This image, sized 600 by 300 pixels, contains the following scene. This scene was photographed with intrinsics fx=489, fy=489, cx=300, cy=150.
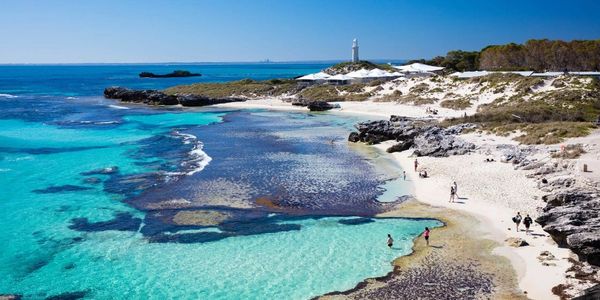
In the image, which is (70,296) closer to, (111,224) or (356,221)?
(111,224)

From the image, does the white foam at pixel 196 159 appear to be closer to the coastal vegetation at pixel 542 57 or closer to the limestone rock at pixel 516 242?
the limestone rock at pixel 516 242

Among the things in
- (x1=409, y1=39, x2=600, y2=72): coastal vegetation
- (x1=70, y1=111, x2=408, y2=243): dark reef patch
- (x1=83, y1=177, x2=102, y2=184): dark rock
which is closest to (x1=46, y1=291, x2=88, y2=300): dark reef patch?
(x1=70, y1=111, x2=408, y2=243): dark reef patch

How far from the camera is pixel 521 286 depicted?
17.2m

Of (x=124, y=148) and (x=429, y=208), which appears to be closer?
(x=429, y=208)

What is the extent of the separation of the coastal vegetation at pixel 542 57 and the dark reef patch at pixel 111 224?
232 ft

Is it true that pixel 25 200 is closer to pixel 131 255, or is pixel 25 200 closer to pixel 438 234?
pixel 131 255

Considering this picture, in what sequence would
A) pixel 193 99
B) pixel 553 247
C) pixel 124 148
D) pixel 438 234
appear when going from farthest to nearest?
pixel 193 99
pixel 124 148
pixel 438 234
pixel 553 247

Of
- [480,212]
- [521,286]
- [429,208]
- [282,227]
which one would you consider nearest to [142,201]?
[282,227]

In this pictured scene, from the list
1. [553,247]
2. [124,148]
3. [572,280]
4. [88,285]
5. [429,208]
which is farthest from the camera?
[124,148]

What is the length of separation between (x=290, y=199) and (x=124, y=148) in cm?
2416

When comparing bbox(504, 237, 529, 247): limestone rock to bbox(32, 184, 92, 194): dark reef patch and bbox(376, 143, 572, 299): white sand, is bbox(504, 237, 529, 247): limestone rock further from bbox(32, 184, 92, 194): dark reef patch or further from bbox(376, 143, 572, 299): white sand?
bbox(32, 184, 92, 194): dark reef patch

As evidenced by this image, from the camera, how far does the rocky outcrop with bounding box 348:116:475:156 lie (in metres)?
38.0

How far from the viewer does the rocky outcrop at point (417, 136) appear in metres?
38.0

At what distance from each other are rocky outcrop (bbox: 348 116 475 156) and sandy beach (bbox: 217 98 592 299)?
93cm
